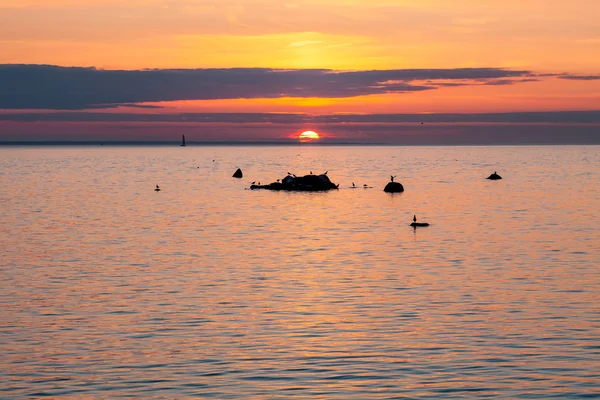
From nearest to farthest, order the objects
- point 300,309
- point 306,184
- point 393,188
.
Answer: point 300,309 → point 393,188 → point 306,184

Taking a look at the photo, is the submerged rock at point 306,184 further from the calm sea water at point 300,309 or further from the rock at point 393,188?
the calm sea water at point 300,309

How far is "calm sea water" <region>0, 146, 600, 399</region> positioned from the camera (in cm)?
2408

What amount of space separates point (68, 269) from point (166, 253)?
827 cm

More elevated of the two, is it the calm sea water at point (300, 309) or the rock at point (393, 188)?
the rock at point (393, 188)

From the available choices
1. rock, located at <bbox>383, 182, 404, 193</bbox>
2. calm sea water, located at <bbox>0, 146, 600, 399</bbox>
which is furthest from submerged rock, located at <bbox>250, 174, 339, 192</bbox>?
A: calm sea water, located at <bbox>0, 146, 600, 399</bbox>

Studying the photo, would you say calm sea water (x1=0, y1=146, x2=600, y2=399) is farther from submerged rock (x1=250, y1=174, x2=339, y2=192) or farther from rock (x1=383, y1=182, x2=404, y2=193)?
submerged rock (x1=250, y1=174, x2=339, y2=192)

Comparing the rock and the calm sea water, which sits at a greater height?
the rock

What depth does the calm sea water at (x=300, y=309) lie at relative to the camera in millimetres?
24078

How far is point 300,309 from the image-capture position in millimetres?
34156

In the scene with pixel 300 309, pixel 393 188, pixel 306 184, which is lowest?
pixel 300 309

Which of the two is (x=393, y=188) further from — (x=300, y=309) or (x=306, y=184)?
(x=300, y=309)

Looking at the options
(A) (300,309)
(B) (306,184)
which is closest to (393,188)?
(B) (306,184)

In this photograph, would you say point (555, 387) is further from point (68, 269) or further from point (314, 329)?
point (68, 269)

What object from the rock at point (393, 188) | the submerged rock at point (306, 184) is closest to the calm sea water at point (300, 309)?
the rock at point (393, 188)
